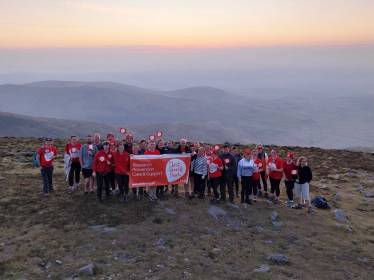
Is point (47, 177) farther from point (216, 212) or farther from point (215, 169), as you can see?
point (216, 212)

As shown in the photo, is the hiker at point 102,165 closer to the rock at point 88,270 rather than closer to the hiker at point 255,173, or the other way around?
the rock at point 88,270

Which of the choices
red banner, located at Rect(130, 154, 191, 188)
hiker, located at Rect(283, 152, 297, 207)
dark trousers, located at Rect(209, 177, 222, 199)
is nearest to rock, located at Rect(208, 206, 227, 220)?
dark trousers, located at Rect(209, 177, 222, 199)

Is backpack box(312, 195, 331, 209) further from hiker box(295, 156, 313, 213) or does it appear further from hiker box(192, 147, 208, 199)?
hiker box(192, 147, 208, 199)

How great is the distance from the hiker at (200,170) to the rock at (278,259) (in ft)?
15.4

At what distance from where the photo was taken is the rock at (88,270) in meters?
12.8

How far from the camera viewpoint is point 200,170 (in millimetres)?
18234

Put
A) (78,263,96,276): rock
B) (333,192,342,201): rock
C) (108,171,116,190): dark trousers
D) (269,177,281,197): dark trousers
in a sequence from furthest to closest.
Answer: (333,192,342,201): rock
(269,177,281,197): dark trousers
(108,171,116,190): dark trousers
(78,263,96,276): rock

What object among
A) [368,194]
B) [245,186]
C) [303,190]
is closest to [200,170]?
[245,186]

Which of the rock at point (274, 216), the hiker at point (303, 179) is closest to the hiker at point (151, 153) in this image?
the rock at point (274, 216)

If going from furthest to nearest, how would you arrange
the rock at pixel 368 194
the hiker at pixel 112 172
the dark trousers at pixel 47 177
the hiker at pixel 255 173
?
the rock at pixel 368 194, the dark trousers at pixel 47 177, the hiker at pixel 255 173, the hiker at pixel 112 172

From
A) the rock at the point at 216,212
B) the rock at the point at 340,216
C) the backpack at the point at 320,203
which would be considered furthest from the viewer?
the backpack at the point at 320,203

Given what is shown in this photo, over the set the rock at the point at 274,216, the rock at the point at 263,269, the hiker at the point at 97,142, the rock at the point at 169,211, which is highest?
the hiker at the point at 97,142

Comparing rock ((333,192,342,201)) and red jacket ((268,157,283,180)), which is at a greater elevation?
red jacket ((268,157,283,180))

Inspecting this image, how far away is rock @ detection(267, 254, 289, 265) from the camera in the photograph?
1438 centimetres
